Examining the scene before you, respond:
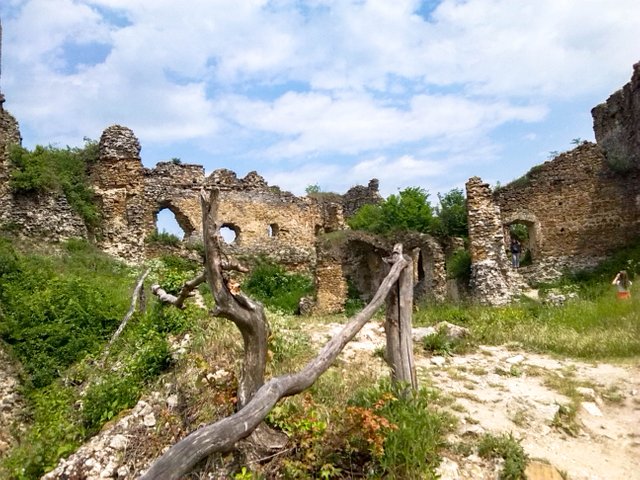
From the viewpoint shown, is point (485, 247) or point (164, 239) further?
point (164, 239)

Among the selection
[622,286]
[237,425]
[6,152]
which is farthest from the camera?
[6,152]

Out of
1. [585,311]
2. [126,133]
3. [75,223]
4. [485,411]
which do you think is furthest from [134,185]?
[485,411]

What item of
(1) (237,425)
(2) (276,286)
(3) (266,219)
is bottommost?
(1) (237,425)

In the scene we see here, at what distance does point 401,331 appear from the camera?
549cm

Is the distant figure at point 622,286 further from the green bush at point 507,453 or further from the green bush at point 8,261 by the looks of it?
the green bush at point 8,261

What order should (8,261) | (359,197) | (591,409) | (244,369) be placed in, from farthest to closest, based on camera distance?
(359,197) → (8,261) → (591,409) → (244,369)

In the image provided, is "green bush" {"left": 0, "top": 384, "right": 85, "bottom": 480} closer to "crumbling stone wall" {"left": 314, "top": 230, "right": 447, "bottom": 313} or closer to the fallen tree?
the fallen tree

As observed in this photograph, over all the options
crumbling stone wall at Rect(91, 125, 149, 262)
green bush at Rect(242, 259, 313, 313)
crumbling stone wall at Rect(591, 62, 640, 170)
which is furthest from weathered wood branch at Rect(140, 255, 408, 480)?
crumbling stone wall at Rect(591, 62, 640, 170)

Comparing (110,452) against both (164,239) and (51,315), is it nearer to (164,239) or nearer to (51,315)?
(51,315)

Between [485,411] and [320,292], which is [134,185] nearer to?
[320,292]

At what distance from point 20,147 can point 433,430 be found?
16100 millimetres

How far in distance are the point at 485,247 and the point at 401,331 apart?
11505 millimetres

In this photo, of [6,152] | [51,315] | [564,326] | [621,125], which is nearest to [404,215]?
[564,326]

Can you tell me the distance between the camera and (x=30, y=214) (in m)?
15.8
